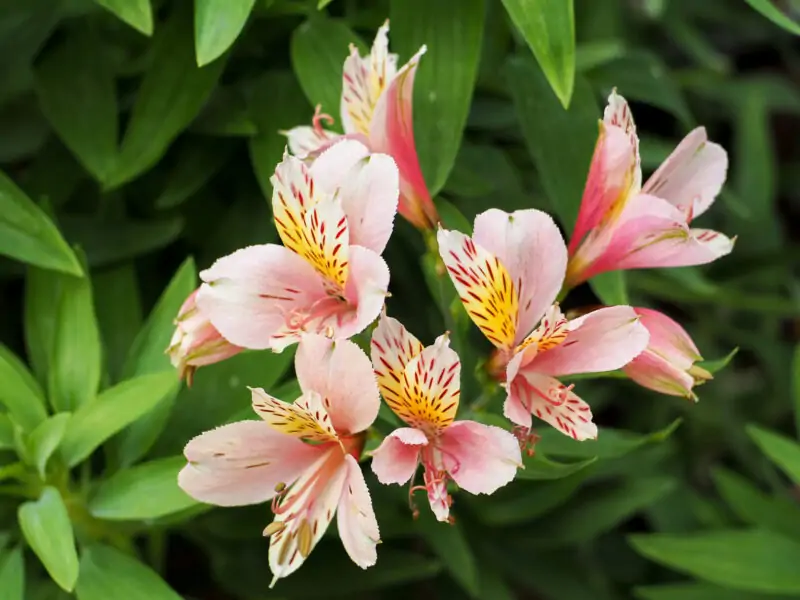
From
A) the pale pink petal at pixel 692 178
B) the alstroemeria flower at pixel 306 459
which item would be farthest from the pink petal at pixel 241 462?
the pale pink petal at pixel 692 178

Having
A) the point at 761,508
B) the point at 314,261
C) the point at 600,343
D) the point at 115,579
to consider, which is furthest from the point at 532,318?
the point at 761,508

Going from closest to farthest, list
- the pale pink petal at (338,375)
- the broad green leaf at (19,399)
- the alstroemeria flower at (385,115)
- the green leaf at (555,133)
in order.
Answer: the pale pink petal at (338,375)
the alstroemeria flower at (385,115)
the broad green leaf at (19,399)
the green leaf at (555,133)

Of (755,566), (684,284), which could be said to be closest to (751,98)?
(684,284)

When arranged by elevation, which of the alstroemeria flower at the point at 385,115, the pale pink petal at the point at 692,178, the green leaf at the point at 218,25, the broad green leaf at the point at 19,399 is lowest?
the broad green leaf at the point at 19,399

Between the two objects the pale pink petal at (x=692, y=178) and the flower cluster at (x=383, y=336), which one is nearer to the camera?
the flower cluster at (x=383, y=336)

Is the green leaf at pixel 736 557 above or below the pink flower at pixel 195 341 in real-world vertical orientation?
below

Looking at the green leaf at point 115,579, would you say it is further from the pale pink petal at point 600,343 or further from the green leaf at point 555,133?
the green leaf at point 555,133

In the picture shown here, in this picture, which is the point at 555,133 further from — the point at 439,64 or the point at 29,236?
the point at 29,236

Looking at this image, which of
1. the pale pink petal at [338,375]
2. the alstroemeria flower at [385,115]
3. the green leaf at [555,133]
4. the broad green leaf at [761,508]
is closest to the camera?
the pale pink petal at [338,375]
